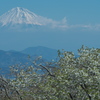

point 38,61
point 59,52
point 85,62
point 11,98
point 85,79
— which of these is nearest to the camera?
point 85,79

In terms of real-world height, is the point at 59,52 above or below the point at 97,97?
above

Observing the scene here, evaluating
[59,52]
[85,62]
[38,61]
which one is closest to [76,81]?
[85,62]

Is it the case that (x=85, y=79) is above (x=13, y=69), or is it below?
below

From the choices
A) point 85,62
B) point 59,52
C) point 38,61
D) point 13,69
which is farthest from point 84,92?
point 13,69

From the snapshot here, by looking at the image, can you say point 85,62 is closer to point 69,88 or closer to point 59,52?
point 69,88

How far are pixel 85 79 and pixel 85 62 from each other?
85.6 inches

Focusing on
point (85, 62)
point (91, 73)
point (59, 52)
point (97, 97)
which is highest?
point (59, 52)

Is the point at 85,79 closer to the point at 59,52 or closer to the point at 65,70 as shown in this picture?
the point at 65,70

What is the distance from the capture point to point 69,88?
12.3 meters

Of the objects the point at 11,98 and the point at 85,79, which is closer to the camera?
the point at 85,79

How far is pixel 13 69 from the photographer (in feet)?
72.8

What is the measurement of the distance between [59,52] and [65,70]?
3849mm

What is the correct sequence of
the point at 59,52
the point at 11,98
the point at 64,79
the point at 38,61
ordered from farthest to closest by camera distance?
1. the point at 11,98
2. the point at 38,61
3. the point at 59,52
4. the point at 64,79

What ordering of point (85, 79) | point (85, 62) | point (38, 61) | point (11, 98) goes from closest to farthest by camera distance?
point (85, 79) → point (85, 62) → point (38, 61) → point (11, 98)
